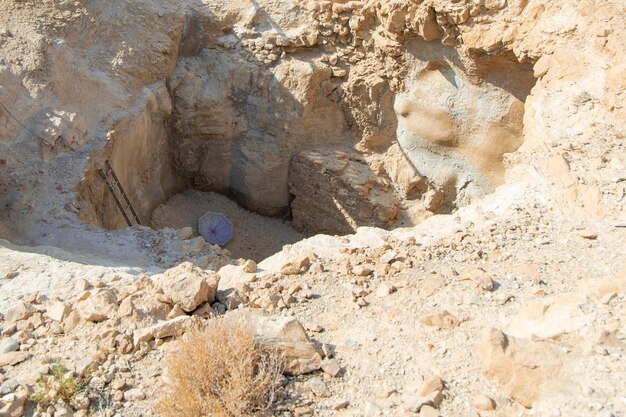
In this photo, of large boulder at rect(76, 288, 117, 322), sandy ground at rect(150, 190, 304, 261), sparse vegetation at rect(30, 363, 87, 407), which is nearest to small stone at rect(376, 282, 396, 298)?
large boulder at rect(76, 288, 117, 322)

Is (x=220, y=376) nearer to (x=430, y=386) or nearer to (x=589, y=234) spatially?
(x=430, y=386)

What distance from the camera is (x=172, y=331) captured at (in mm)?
3342

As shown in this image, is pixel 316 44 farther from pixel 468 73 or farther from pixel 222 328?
pixel 222 328

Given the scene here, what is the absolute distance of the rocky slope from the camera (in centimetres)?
302

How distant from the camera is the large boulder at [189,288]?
142 inches

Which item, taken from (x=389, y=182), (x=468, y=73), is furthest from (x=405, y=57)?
(x=389, y=182)

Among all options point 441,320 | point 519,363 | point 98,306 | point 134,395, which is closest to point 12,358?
point 98,306

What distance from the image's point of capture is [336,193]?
8.23m

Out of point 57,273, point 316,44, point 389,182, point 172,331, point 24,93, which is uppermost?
point 24,93

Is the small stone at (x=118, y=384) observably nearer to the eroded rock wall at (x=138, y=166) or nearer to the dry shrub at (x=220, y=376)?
the dry shrub at (x=220, y=376)

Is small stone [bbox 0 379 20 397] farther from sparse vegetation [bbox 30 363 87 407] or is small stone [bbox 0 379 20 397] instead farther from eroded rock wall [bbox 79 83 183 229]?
eroded rock wall [bbox 79 83 183 229]

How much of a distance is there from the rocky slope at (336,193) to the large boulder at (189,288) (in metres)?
0.02

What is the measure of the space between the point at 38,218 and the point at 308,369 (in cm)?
380

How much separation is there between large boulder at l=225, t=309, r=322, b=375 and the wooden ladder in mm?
3624
